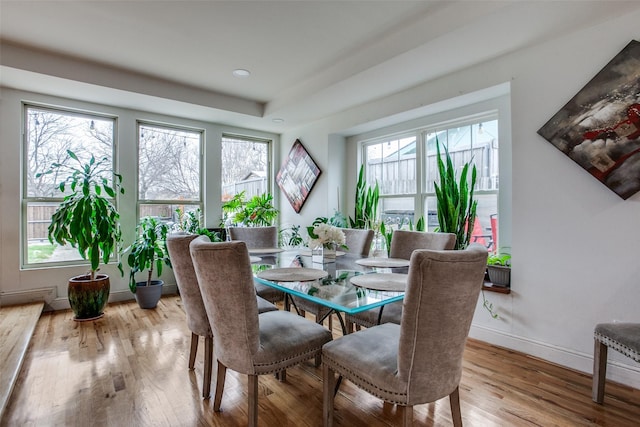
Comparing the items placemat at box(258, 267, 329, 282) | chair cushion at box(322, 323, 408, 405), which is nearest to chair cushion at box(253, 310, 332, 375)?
chair cushion at box(322, 323, 408, 405)

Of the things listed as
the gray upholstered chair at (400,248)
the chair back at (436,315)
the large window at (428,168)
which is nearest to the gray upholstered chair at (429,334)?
the chair back at (436,315)

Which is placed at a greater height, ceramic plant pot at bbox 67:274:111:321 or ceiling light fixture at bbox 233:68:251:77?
ceiling light fixture at bbox 233:68:251:77

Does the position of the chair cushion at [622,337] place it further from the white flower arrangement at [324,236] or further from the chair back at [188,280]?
the chair back at [188,280]

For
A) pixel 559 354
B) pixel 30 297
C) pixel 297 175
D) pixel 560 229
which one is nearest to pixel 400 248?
pixel 560 229

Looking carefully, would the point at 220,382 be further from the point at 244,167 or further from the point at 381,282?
the point at 244,167

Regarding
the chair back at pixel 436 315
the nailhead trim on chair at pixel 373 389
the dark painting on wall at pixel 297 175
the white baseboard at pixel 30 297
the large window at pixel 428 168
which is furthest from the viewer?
the dark painting on wall at pixel 297 175

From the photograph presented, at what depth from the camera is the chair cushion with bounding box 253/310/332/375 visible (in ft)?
5.11

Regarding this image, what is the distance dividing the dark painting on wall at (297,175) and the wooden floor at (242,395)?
2784mm

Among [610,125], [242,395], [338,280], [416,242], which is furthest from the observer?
[416,242]

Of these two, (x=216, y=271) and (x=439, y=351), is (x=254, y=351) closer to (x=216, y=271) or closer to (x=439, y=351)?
(x=216, y=271)

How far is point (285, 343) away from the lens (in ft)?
5.34

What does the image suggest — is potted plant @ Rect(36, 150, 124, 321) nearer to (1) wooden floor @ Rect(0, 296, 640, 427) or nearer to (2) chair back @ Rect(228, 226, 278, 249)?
(1) wooden floor @ Rect(0, 296, 640, 427)

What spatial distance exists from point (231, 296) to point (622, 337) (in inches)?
82.6

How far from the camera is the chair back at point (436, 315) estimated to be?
1.19 m
